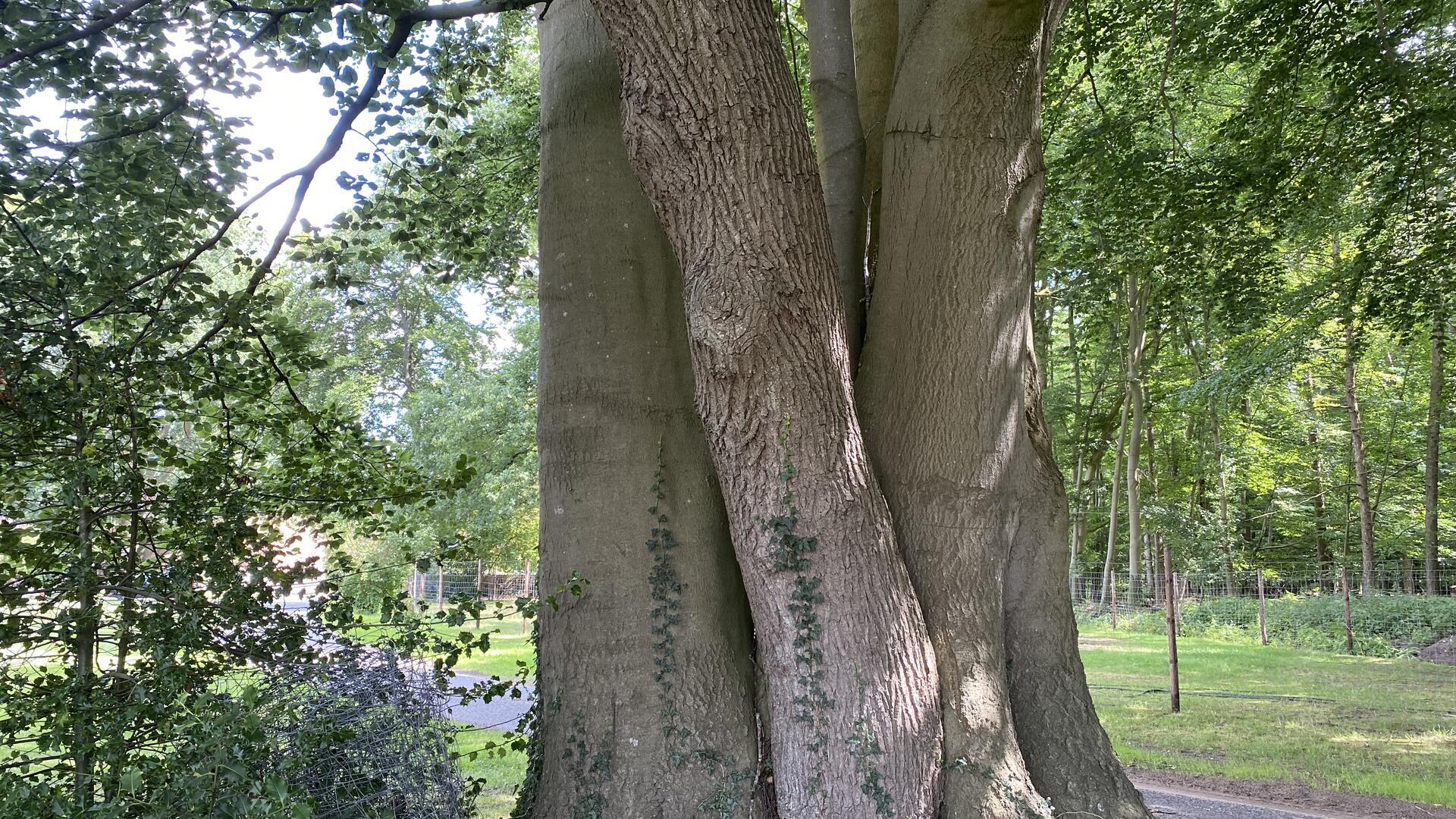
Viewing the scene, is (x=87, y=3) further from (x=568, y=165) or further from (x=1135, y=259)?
(x=1135, y=259)

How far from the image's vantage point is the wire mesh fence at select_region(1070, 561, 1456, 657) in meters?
15.0

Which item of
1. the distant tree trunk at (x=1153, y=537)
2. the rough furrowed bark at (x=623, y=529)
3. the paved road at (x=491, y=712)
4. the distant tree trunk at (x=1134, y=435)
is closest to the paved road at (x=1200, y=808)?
the rough furrowed bark at (x=623, y=529)

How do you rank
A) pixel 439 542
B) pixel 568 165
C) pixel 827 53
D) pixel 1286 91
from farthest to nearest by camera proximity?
pixel 1286 91
pixel 827 53
pixel 568 165
pixel 439 542

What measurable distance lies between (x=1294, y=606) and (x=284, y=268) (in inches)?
696

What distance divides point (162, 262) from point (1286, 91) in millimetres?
8334

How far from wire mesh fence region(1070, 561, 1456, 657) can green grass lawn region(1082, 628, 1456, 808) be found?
1.41 m

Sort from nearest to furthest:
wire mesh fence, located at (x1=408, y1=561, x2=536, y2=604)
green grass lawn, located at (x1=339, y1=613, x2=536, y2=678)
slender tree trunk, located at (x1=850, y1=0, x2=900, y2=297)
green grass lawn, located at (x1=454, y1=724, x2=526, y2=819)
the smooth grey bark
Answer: the smooth grey bark → slender tree trunk, located at (x1=850, y1=0, x2=900, y2=297) → green grass lawn, located at (x1=454, y1=724, x2=526, y2=819) → green grass lawn, located at (x1=339, y1=613, x2=536, y2=678) → wire mesh fence, located at (x1=408, y1=561, x2=536, y2=604)

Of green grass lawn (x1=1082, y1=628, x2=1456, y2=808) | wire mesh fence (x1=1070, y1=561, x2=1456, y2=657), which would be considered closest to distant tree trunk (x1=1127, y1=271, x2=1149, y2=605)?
wire mesh fence (x1=1070, y1=561, x2=1456, y2=657)

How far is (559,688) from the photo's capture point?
3803 millimetres

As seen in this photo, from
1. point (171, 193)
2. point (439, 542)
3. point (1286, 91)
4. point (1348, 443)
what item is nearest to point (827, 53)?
point (439, 542)

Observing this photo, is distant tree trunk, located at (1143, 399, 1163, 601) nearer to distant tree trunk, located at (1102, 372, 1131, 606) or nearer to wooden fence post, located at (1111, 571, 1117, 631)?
distant tree trunk, located at (1102, 372, 1131, 606)

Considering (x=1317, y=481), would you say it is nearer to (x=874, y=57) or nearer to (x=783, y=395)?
(x=874, y=57)

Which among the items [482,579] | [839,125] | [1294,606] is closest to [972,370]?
[839,125]

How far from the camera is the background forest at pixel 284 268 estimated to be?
3131 millimetres
